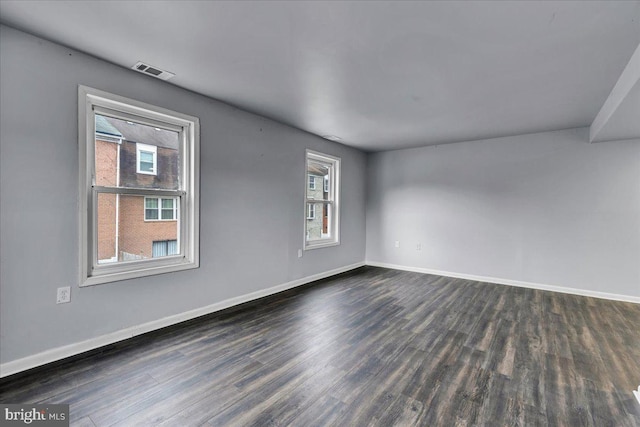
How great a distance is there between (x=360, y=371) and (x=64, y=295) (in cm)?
233

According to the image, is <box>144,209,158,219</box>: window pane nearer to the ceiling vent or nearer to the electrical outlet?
the electrical outlet

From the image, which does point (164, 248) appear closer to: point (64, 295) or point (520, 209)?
point (64, 295)

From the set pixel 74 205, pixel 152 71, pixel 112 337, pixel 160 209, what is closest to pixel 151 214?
pixel 160 209

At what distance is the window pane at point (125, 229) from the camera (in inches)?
98.9

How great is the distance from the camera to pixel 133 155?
270 centimetres

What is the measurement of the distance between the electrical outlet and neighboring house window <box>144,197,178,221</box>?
2.72 ft

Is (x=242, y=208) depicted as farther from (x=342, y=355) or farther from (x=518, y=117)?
(x=518, y=117)

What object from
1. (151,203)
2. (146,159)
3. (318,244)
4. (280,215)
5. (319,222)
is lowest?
(318,244)

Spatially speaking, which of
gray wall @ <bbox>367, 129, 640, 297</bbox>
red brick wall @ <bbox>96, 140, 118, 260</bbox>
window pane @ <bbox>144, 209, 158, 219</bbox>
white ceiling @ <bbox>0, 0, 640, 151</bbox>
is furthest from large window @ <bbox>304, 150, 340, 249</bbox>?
red brick wall @ <bbox>96, 140, 118, 260</bbox>

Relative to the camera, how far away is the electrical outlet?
222 centimetres

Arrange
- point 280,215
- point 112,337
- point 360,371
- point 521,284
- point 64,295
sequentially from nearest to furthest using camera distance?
point 360,371 < point 64,295 < point 112,337 < point 280,215 < point 521,284

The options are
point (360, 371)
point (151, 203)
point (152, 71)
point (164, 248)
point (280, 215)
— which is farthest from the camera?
point (280, 215)

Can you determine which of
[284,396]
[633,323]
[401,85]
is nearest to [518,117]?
[401,85]

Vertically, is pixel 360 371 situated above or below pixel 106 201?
below
